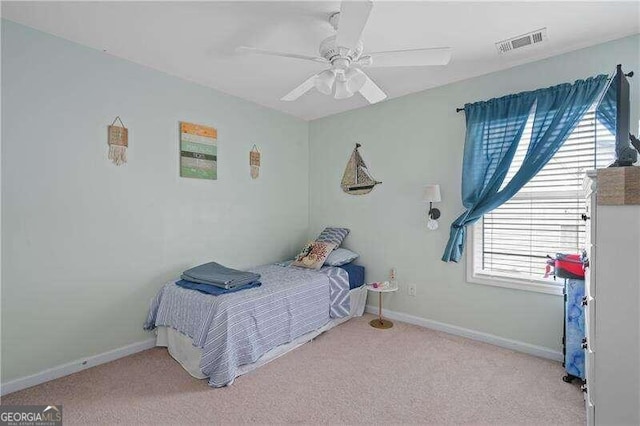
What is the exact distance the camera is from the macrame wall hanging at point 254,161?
3535mm

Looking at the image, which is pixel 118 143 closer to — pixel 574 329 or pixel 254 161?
pixel 254 161

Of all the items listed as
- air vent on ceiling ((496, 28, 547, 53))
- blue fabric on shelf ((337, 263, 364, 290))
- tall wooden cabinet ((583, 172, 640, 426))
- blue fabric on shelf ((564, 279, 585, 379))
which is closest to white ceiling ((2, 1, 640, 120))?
air vent on ceiling ((496, 28, 547, 53))

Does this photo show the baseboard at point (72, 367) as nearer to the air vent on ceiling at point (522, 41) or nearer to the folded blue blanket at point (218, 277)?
the folded blue blanket at point (218, 277)

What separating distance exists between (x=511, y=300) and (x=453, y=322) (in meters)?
0.58

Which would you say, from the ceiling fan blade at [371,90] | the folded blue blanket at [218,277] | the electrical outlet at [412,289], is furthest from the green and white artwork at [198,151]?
the electrical outlet at [412,289]

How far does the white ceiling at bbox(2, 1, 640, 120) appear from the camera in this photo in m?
1.89

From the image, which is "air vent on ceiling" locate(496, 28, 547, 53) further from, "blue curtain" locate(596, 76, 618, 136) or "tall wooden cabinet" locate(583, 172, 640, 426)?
"tall wooden cabinet" locate(583, 172, 640, 426)

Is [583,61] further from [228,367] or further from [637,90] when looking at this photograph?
[228,367]

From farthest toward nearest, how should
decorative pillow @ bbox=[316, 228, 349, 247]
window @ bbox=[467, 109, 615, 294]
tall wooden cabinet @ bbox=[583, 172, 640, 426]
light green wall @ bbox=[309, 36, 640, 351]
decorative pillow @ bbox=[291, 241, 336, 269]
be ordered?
1. decorative pillow @ bbox=[316, 228, 349, 247]
2. decorative pillow @ bbox=[291, 241, 336, 269]
3. light green wall @ bbox=[309, 36, 640, 351]
4. window @ bbox=[467, 109, 615, 294]
5. tall wooden cabinet @ bbox=[583, 172, 640, 426]

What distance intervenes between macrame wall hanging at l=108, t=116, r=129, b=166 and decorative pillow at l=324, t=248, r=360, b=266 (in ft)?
6.94

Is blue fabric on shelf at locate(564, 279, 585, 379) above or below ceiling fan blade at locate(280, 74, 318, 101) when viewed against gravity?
below

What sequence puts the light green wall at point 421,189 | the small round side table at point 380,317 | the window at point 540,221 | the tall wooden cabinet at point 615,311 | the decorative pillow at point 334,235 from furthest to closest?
the decorative pillow at point 334,235 → the small round side table at point 380,317 → the light green wall at point 421,189 → the window at point 540,221 → the tall wooden cabinet at point 615,311

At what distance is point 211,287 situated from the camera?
8.05 ft

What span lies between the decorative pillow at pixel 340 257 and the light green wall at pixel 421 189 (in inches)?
5.9
